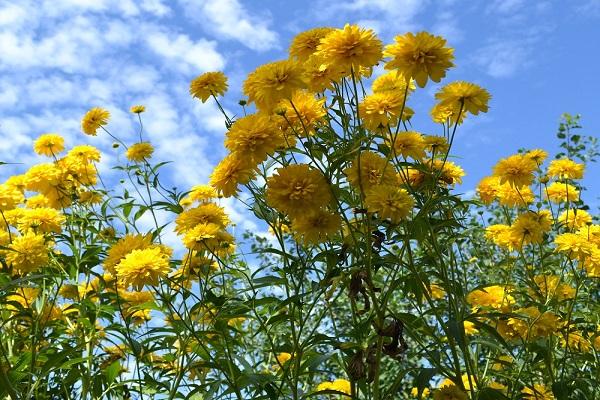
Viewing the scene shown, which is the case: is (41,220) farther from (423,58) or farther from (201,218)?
(423,58)

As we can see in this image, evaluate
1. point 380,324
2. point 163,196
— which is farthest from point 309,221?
point 163,196

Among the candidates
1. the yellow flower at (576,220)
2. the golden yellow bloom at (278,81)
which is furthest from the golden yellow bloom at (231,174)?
the yellow flower at (576,220)

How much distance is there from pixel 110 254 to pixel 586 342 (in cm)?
211

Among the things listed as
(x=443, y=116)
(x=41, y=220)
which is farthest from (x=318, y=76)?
(x=41, y=220)

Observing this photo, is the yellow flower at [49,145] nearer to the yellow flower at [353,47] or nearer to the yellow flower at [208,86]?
the yellow flower at [208,86]

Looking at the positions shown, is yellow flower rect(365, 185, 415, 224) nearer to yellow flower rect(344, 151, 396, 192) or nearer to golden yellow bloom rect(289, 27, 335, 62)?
yellow flower rect(344, 151, 396, 192)

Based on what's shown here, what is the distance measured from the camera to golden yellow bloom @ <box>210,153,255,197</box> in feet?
6.61

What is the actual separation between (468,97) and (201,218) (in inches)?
41.4

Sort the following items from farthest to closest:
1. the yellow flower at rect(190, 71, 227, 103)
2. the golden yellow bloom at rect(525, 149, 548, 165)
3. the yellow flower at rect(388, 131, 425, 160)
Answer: the golden yellow bloom at rect(525, 149, 548, 165), the yellow flower at rect(190, 71, 227, 103), the yellow flower at rect(388, 131, 425, 160)

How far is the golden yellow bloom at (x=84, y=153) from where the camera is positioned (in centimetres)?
360

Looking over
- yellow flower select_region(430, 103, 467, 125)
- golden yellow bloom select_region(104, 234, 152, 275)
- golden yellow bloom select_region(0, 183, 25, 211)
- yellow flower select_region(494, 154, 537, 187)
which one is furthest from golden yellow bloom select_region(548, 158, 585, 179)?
golden yellow bloom select_region(0, 183, 25, 211)

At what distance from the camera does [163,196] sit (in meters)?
2.93

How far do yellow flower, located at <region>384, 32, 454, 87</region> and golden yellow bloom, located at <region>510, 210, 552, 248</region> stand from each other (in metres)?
1.31

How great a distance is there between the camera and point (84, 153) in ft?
11.8
